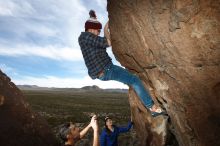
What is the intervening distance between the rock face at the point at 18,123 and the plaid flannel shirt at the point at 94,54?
225 centimetres

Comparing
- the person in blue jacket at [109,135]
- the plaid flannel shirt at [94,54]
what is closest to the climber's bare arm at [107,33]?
the plaid flannel shirt at [94,54]

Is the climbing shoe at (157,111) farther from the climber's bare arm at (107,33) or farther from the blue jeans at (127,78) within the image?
the climber's bare arm at (107,33)

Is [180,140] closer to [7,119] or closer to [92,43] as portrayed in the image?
[92,43]

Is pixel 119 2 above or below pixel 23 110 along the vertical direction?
above

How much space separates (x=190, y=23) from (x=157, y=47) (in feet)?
3.91

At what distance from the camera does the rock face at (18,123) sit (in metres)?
8.37

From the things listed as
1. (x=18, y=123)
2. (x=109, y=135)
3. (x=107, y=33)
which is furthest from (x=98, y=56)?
(x=109, y=135)

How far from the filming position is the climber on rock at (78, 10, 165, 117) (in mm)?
8242

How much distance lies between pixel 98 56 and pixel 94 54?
0.43 feet

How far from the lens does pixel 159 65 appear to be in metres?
8.39

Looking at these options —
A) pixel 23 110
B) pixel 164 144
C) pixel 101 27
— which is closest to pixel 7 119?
pixel 23 110

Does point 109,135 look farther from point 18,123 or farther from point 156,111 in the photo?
point 18,123

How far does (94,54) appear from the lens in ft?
27.7

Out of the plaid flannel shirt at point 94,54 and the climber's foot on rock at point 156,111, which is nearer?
the plaid flannel shirt at point 94,54
